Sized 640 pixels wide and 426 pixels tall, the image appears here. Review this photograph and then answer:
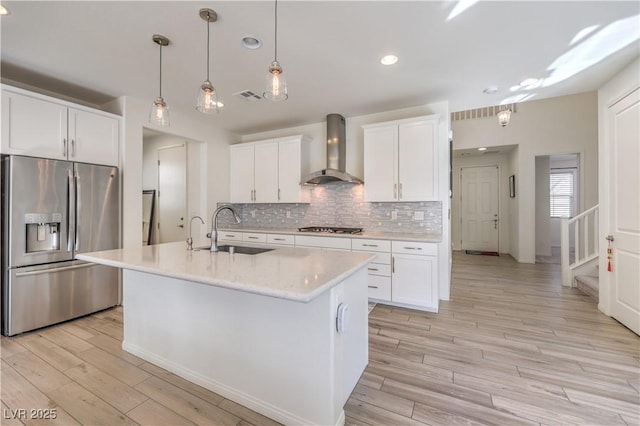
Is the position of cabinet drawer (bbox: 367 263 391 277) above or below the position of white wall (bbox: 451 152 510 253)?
below

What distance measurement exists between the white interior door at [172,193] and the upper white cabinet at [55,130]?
156cm

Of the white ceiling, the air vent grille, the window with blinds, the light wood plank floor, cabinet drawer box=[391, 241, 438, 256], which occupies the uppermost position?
the air vent grille

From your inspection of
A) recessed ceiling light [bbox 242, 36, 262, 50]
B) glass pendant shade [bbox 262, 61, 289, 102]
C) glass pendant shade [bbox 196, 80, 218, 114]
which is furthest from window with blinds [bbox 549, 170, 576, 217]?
glass pendant shade [bbox 196, 80, 218, 114]

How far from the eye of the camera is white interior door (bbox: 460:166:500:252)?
7047mm

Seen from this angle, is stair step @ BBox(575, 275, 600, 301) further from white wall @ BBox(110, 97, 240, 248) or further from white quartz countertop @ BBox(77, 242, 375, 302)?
white wall @ BBox(110, 97, 240, 248)

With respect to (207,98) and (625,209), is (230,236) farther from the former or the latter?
(625,209)

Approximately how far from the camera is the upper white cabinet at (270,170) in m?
4.37

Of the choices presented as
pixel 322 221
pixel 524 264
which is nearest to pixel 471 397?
pixel 322 221

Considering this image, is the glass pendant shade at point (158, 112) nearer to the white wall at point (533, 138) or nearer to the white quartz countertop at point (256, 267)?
the white quartz countertop at point (256, 267)

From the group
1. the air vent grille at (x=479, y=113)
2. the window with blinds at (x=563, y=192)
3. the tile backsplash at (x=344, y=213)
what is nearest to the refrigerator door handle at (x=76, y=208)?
the tile backsplash at (x=344, y=213)

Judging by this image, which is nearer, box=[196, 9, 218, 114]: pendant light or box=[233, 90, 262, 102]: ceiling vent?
box=[196, 9, 218, 114]: pendant light

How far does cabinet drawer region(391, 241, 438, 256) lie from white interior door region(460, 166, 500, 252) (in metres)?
5.02

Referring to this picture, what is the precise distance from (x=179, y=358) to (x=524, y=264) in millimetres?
6433

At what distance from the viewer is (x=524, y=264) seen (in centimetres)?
568
